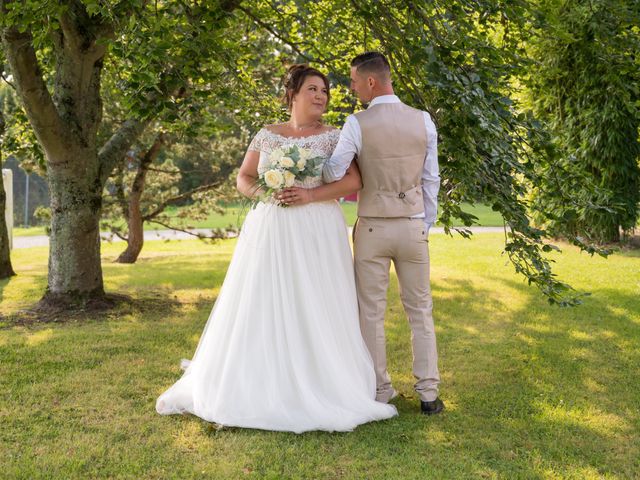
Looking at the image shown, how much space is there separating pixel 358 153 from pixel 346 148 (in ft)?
0.30

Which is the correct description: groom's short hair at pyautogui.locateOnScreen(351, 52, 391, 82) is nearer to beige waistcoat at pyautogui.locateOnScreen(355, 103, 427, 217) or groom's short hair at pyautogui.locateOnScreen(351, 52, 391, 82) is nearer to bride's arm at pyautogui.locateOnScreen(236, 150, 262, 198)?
beige waistcoat at pyautogui.locateOnScreen(355, 103, 427, 217)

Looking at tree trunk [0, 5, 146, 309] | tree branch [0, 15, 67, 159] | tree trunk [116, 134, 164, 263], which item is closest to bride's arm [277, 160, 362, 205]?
tree branch [0, 15, 67, 159]

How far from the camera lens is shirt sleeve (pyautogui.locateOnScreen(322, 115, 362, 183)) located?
14.2 ft

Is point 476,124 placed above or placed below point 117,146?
below

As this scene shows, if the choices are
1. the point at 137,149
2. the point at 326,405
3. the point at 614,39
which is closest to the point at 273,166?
the point at 326,405

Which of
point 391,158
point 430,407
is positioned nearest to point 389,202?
point 391,158

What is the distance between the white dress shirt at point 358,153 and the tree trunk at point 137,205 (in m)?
10.3

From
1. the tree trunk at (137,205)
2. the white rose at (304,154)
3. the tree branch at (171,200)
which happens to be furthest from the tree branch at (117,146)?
the tree branch at (171,200)

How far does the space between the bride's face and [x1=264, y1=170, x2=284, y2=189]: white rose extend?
61 centimetres

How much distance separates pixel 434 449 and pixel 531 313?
4940 millimetres

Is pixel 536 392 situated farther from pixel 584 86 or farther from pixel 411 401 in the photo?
pixel 584 86

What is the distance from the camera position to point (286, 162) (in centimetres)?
427

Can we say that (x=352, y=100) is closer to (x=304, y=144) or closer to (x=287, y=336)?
(x=304, y=144)

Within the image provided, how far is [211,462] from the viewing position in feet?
12.2
